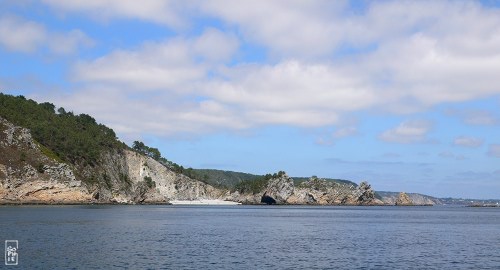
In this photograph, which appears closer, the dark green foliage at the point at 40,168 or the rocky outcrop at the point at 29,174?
the rocky outcrop at the point at 29,174

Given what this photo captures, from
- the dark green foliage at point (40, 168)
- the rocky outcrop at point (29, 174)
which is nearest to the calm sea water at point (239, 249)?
the rocky outcrop at point (29, 174)

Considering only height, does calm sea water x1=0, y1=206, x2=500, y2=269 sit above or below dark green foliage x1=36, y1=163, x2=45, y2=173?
below

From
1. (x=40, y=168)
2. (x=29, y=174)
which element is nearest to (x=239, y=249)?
(x=29, y=174)

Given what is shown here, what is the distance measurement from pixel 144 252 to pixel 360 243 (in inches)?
1193

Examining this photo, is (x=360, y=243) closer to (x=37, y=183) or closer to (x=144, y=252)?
(x=144, y=252)

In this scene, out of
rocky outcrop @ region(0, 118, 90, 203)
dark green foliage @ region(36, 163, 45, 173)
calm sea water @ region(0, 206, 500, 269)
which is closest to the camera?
calm sea water @ region(0, 206, 500, 269)

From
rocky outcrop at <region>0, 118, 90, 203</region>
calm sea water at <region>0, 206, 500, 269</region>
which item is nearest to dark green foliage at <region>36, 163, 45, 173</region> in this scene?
rocky outcrop at <region>0, 118, 90, 203</region>

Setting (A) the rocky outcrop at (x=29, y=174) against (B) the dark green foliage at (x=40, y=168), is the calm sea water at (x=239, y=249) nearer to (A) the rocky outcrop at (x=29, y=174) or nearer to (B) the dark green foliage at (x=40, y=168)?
(A) the rocky outcrop at (x=29, y=174)

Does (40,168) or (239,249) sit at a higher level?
(40,168)

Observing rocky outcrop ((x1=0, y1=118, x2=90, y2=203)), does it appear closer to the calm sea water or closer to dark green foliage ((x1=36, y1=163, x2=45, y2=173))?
dark green foliage ((x1=36, y1=163, x2=45, y2=173))

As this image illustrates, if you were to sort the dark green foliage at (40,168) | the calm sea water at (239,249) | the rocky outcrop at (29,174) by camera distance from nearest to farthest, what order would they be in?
the calm sea water at (239,249)
the rocky outcrop at (29,174)
the dark green foliage at (40,168)

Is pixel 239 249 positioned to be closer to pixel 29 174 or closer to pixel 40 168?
pixel 29 174

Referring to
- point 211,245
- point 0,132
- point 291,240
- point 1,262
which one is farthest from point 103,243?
point 0,132

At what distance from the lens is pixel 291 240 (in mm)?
76750
